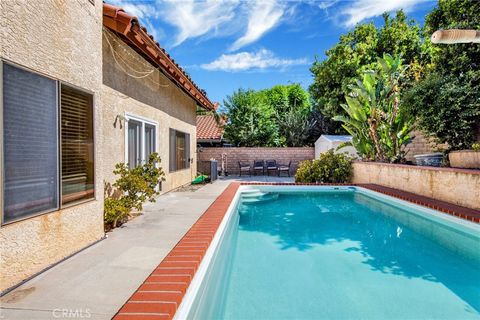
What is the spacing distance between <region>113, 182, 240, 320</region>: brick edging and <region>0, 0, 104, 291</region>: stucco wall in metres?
1.37

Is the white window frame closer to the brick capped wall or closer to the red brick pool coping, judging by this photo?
the red brick pool coping

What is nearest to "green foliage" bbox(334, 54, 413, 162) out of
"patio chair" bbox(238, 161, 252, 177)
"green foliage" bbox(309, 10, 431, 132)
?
"green foliage" bbox(309, 10, 431, 132)

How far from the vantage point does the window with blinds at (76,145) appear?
13.1 feet

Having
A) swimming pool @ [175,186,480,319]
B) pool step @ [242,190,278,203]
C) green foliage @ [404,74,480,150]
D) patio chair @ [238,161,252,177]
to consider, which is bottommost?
swimming pool @ [175,186,480,319]

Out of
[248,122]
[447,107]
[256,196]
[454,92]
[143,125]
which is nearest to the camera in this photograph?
[143,125]

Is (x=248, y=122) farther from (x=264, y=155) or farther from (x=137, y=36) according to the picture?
(x=137, y=36)

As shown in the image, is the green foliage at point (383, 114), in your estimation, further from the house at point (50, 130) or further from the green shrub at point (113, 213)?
the green shrub at point (113, 213)

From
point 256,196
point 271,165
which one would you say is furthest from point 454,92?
point 271,165

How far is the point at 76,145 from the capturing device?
430cm

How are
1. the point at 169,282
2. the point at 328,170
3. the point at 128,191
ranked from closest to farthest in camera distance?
the point at 169,282 → the point at 128,191 → the point at 328,170

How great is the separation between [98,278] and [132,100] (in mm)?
5589

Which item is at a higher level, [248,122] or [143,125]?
[248,122]

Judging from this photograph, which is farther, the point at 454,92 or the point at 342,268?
the point at 454,92

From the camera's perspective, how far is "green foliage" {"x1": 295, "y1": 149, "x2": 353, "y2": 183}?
45.7 feet
